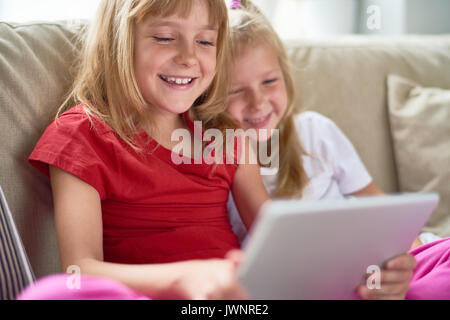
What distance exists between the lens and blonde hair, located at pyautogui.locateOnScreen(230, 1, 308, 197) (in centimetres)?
115

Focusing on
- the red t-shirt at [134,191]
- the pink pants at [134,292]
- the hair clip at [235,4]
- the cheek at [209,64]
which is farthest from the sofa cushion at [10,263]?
the hair clip at [235,4]

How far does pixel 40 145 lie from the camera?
2.86 ft

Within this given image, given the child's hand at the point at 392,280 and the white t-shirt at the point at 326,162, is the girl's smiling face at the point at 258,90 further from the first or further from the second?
the child's hand at the point at 392,280

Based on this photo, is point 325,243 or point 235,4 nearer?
point 325,243

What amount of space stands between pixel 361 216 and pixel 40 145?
2.04 ft

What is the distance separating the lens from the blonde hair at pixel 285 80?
1.15 metres

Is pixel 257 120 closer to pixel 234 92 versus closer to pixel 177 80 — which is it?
pixel 234 92

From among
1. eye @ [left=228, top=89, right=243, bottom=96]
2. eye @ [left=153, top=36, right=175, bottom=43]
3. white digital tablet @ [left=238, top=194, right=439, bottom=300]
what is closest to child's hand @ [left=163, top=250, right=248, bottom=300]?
white digital tablet @ [left=238, top=194, right=439, bottom=300]

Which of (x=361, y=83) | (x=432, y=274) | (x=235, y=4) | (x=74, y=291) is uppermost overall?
(x=235, y=4)

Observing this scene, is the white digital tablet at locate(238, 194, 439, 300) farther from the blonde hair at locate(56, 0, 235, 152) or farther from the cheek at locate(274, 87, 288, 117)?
the cheek at locate(274, 87, 288, 117)

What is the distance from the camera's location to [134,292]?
70 cm

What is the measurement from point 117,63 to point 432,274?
724 mm

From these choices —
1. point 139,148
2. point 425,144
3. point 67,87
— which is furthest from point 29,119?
point 425,144
